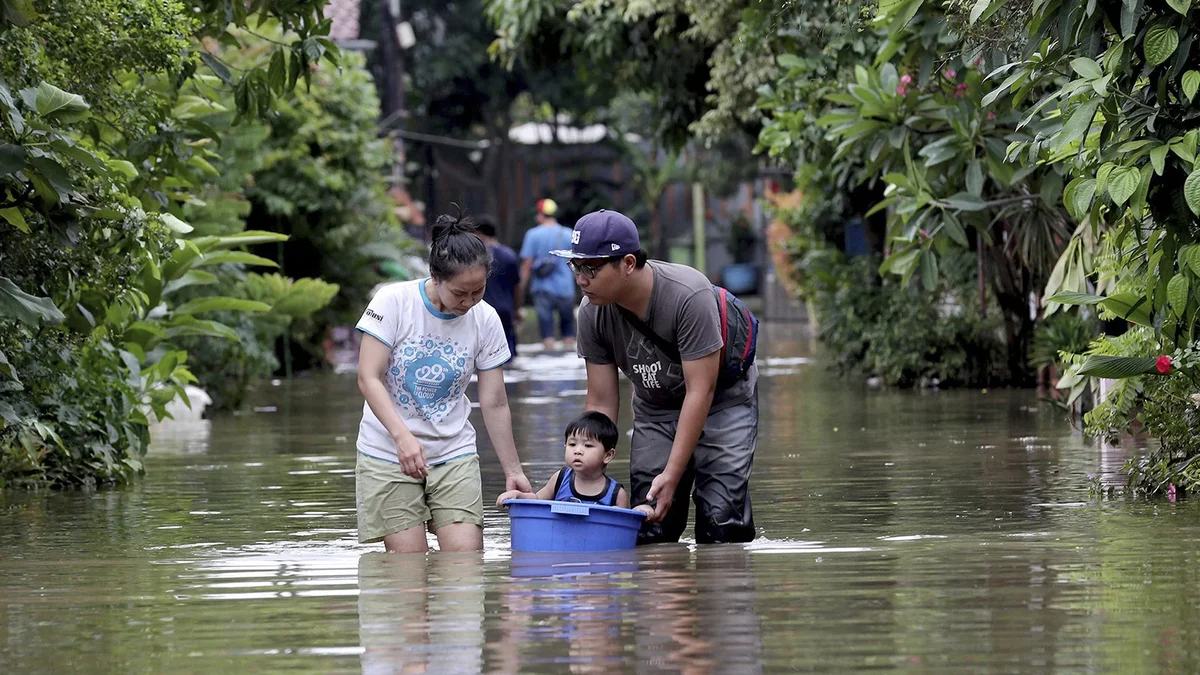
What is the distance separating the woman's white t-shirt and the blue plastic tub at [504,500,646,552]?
1.36 ft

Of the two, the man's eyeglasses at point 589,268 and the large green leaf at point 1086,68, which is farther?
the large green leaf at point 1086,68

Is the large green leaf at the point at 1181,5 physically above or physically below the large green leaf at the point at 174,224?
above

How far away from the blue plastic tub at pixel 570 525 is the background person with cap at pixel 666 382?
0.18 m

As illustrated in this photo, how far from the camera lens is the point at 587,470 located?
7582 millimetres

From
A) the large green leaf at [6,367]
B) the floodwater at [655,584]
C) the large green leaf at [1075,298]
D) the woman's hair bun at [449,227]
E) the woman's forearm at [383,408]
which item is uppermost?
the woman's hair bun at [449,227]

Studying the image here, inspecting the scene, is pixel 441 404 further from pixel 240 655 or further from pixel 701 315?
pixel 240 655

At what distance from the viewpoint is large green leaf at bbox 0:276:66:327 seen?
28.5 feet

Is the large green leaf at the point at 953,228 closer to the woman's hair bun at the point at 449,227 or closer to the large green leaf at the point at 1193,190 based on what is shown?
the large green leaf at the point at 1193,190

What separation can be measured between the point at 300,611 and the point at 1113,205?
13.4ft

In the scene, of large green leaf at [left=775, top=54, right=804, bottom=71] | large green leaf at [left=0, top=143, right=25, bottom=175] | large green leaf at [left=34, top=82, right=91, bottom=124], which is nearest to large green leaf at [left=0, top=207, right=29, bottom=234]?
large green leaf at [left=34, top=82, right=91, bottom=124]

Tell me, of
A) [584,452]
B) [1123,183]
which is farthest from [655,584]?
[1123,183]

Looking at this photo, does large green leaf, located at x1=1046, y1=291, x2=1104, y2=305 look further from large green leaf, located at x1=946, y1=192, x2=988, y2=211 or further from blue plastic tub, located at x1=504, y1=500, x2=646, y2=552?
blue plastic tub, located at x1=504, y1=500, x2=646, y2=552

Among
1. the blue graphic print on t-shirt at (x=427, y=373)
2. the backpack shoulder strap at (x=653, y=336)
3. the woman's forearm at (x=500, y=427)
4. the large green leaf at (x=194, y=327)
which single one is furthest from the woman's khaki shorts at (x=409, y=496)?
the large green leaf at (x=194, y=327)

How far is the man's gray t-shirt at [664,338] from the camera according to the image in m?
7.28
